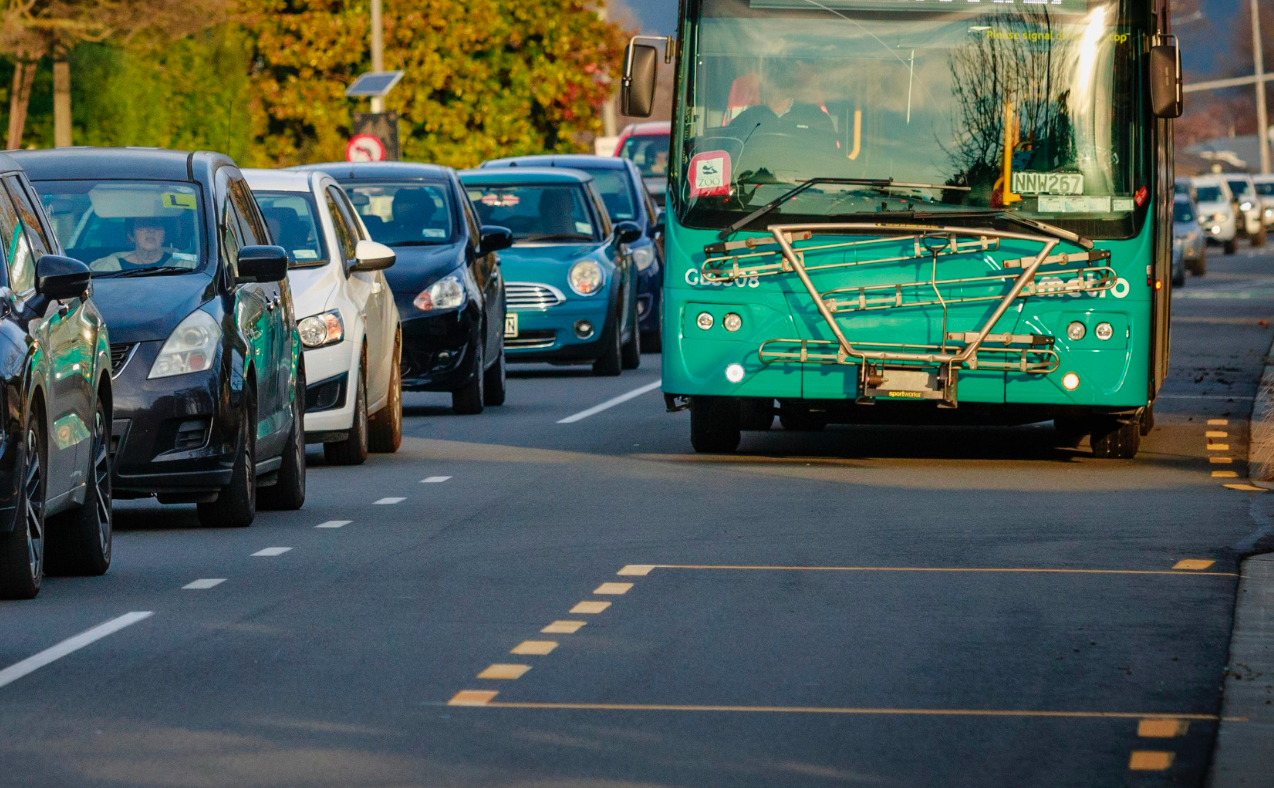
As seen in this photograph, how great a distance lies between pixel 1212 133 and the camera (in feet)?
578

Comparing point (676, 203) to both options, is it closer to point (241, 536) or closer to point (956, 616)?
point (241, 536)

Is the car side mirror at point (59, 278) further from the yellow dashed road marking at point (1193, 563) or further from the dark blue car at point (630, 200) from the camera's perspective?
the dark blue car at point (630, 200)

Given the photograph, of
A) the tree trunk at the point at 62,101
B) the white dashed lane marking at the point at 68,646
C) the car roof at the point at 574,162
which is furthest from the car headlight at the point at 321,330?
the tree trunk at the point at 62,101

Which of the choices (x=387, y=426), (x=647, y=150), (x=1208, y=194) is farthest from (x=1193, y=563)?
(x=1208, y=194)

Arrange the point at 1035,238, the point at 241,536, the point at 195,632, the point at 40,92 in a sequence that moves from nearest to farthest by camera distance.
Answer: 1. the point at 195,632
2. the point at 241,536
3. the point at 1035,238
4. the point at 40,92

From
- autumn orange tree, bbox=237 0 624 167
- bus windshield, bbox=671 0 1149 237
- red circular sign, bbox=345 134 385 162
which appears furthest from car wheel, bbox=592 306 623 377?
autumn orange tree, bbox=237 0 624 167

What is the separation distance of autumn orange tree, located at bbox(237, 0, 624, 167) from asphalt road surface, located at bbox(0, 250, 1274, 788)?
31396 millimetres

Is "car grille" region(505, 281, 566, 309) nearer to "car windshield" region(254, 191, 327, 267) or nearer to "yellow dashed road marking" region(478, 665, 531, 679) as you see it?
"car windshield" region(254, 191, 327, 267)

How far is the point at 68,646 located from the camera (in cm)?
Result: 879

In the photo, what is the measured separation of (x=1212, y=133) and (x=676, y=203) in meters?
165

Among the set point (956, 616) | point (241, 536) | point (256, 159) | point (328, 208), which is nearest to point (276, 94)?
point (256, 159)

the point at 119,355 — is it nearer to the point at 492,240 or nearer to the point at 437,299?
the point at 437,299

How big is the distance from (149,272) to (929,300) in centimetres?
479

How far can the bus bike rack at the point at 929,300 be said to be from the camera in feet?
50.1
